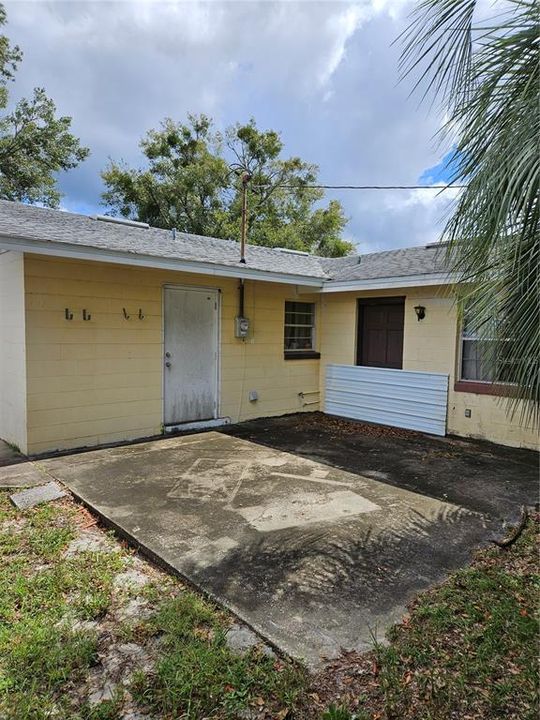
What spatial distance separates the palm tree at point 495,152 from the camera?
6.76 feet

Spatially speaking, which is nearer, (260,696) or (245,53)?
(260,696)

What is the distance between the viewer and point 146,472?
4.67m

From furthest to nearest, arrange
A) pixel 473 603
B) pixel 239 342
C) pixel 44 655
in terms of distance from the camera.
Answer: pixel 239 342 → pixel 473 603 → pixel 44 655

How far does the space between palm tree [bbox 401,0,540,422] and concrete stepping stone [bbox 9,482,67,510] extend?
3756mm

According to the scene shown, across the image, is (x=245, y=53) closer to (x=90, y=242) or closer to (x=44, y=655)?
(x=90, y=242)

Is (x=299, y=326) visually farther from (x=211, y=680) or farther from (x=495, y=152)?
(x=211, y=680)

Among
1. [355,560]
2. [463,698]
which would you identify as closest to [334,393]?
[355,560]

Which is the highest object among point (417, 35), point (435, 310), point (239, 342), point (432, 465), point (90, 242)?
point (417, 35)

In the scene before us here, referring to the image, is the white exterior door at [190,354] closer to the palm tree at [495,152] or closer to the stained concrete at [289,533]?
the stained concrete at [289,533]

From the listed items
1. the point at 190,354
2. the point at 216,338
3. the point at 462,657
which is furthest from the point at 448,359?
the point at 462,657

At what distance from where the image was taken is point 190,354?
6.90 meters

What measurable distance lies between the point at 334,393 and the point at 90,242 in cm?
513

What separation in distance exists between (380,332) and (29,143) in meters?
14.6

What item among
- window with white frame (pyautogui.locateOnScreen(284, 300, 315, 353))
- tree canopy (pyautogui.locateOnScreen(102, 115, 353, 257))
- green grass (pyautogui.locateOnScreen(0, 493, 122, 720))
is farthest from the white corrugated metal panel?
tree canopy (pyautogui.locateOnScreen(102, 115, 353, 257))
